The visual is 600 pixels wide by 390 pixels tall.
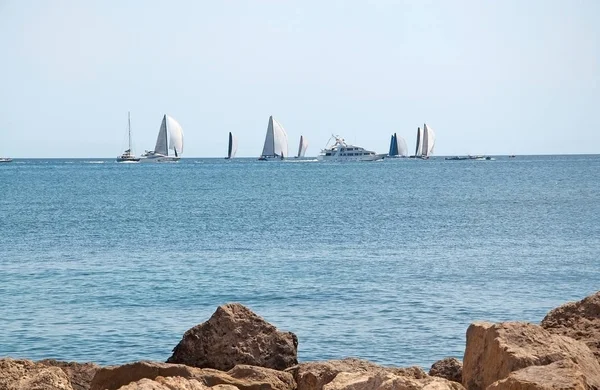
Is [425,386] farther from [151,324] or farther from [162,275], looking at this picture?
[162,275]

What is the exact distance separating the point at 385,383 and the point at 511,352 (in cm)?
87

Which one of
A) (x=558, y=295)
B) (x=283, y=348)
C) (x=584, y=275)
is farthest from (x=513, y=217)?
(x=283, y=348)

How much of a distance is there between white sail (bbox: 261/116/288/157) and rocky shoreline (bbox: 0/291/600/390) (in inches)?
4548

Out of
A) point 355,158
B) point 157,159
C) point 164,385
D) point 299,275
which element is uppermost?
point 355,158

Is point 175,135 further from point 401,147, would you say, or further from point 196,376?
point 196,376

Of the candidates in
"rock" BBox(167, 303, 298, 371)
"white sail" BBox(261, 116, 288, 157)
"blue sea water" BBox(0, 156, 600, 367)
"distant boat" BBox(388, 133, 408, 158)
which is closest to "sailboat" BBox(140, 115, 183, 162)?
"white sail" BBox(261, 116, 288, 157)

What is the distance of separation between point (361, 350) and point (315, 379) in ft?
15.9

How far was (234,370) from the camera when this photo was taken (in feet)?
18.9

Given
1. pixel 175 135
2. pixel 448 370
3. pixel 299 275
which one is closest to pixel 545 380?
pixel 448 370

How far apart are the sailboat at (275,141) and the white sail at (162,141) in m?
13.9

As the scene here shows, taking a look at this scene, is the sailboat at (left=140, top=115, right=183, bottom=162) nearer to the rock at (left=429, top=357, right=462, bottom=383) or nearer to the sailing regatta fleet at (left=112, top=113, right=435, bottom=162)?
the sailing regatta fleet at (left=112, top=113, right=435, bottom=162)

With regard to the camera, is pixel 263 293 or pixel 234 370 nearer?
pixel 234 370

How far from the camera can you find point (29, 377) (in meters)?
4.98

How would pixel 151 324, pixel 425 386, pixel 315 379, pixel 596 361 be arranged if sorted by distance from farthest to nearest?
pixel 151 324
pixel 315 379
pixel 596 361
pixel 425 386
